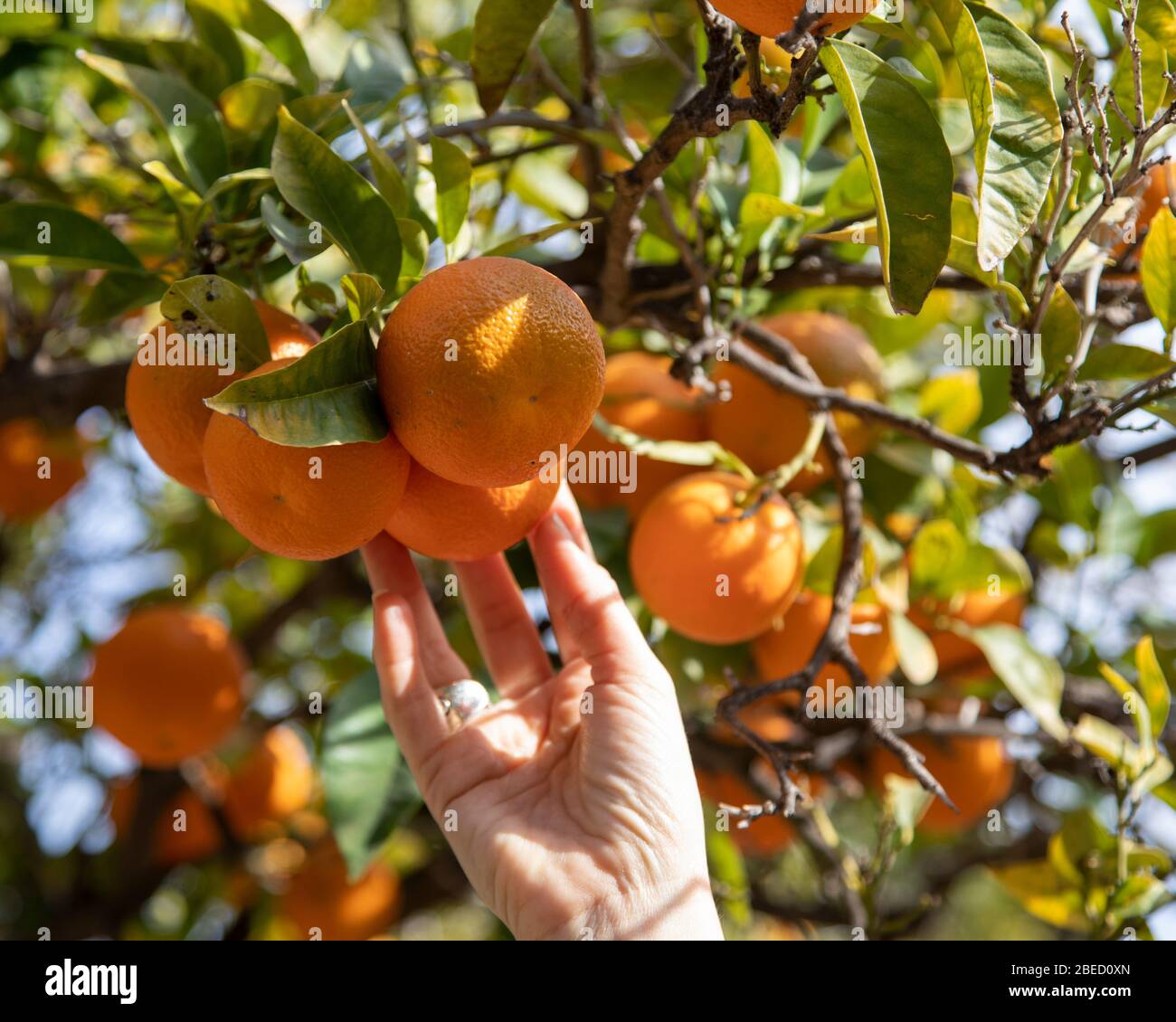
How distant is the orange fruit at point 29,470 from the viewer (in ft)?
7.22

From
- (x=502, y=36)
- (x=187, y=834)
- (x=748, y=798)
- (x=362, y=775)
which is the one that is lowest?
(x=187, y=834)

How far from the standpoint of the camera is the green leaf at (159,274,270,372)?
0.87 m

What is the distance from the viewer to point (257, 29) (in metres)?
1.32

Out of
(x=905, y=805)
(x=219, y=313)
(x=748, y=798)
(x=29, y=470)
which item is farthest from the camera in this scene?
(x=29, y=470)

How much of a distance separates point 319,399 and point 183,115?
55 centimetres

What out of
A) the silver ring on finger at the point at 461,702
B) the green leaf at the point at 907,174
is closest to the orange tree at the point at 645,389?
the green leaf at the point at 907,174

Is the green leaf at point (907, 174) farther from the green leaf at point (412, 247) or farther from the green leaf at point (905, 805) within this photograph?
the green leaf at point (905, 805)

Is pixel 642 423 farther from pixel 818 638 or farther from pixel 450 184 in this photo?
pixel 450 184

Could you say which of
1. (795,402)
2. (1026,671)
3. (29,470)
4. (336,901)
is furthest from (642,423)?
(29,470)

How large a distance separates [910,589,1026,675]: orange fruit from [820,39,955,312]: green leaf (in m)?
0.81

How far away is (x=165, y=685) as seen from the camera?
5.67 feet

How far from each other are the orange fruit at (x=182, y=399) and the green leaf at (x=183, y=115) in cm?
23
